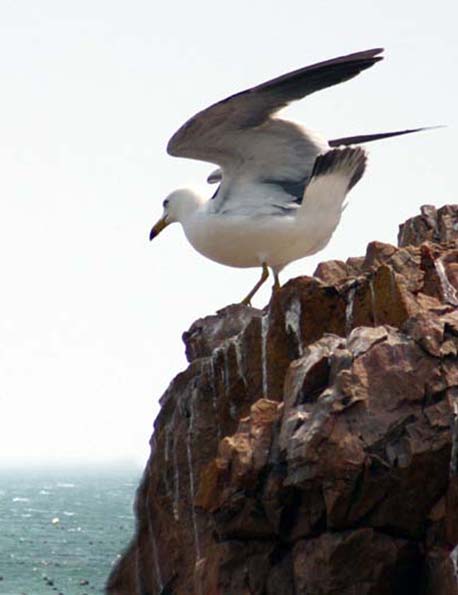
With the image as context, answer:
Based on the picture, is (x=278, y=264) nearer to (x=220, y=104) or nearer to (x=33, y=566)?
(x=220, y=104)

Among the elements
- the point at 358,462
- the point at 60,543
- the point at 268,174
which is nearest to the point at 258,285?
the point at 268,174

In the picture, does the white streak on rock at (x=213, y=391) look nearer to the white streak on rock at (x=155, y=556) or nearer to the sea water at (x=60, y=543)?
the white streak on rock at (x=155, y=556)

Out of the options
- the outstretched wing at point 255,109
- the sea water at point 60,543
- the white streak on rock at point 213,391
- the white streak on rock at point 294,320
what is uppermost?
the outstretched wing at point 255,109

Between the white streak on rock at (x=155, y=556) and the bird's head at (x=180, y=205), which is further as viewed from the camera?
the bird's head at (x=180, y=205)

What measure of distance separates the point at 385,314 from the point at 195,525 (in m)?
2.92

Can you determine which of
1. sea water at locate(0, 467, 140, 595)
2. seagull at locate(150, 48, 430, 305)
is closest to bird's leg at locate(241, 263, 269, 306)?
seagull at locate(150, 48, 430, 305)

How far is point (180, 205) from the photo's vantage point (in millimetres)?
17609

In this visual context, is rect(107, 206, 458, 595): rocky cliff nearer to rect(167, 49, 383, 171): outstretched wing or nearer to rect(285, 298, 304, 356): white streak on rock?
rect(285, 298, 304, 356): white streak on rock

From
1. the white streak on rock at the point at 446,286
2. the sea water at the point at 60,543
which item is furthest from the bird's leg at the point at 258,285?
the sea water at the point at 60,543

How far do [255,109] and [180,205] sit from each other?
1.53 meters

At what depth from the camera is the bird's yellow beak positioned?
59.3 feet

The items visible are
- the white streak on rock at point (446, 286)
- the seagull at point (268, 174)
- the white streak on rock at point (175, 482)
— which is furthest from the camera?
the seagull at point (268, 174)

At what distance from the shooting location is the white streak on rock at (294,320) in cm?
1512

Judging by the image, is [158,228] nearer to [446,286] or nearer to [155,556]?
[155,556]
